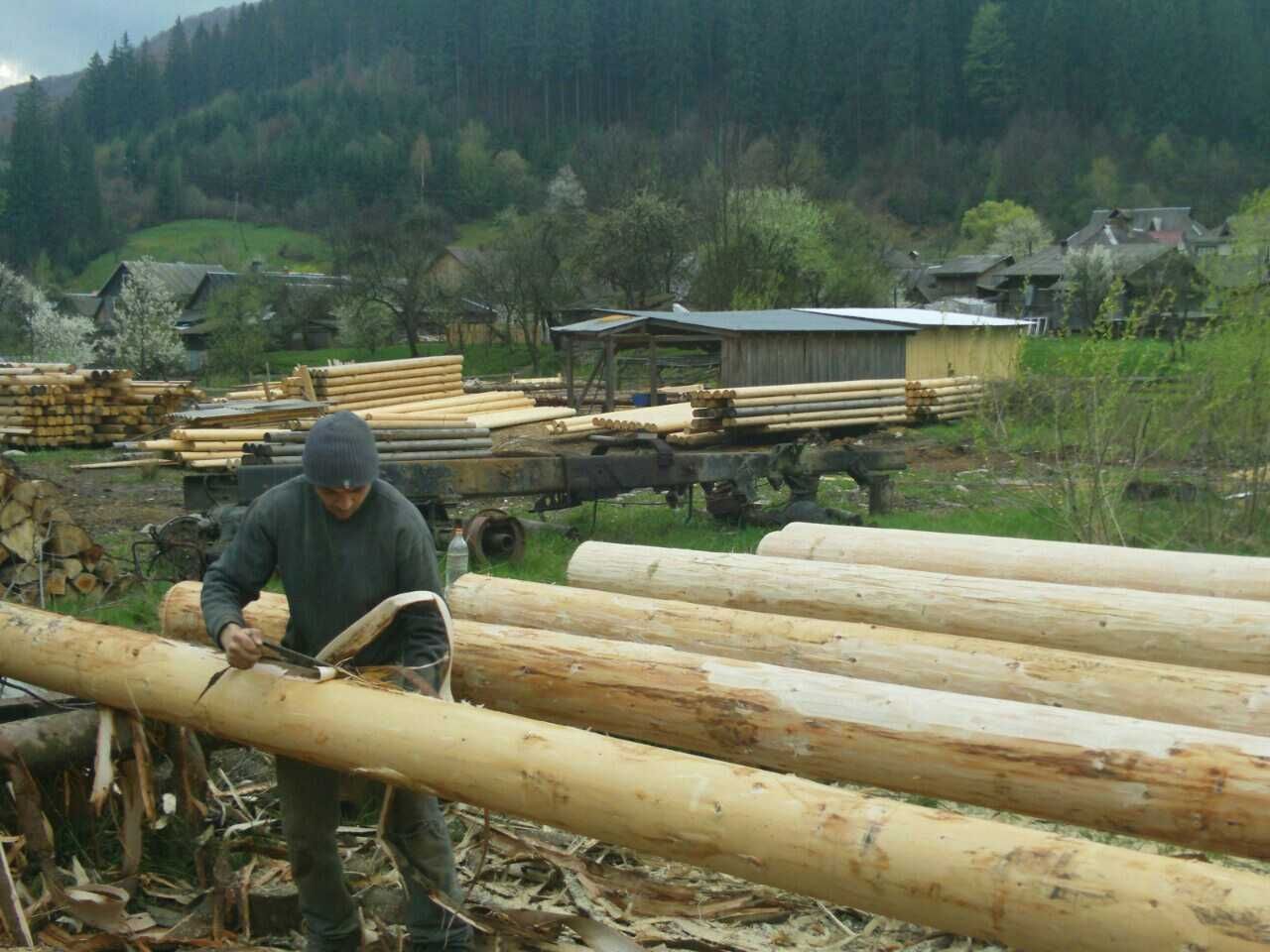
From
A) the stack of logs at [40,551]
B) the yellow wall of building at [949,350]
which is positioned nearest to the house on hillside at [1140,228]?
the yellow wall of building at [949,350]

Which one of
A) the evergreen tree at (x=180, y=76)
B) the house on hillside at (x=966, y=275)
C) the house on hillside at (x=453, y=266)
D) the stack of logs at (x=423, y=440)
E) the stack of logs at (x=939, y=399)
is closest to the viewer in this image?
the stack of logs at (x=423, y=440)

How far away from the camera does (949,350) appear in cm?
3456

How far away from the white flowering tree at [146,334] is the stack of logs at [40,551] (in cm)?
3512

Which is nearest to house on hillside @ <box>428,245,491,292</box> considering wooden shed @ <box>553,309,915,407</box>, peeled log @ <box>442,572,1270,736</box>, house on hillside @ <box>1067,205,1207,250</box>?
wooden shed @ <box>553,309,915,407</box>

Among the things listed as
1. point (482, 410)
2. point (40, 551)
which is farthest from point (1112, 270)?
point (40, 551)

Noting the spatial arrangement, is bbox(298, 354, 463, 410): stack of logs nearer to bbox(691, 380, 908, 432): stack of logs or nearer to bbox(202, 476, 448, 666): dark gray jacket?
bbox(691, 380, 908, 432): stack of logs

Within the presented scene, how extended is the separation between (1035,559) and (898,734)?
2.87 meters

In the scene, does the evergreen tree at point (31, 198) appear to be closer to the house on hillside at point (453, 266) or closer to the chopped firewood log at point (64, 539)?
the house on hillside at point (453, 266)

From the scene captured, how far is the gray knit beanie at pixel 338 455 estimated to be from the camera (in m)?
4.40

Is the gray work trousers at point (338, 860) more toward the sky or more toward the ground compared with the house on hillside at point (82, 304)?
more toward the sky

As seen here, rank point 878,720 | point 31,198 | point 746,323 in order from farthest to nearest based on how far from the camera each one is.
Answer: point 31,198 → point 746,323 → point 878,720

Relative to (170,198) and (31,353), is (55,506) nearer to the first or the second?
(31,353)

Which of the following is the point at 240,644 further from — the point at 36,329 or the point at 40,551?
the point at 36,329

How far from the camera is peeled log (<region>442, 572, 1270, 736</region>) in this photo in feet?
16.1
